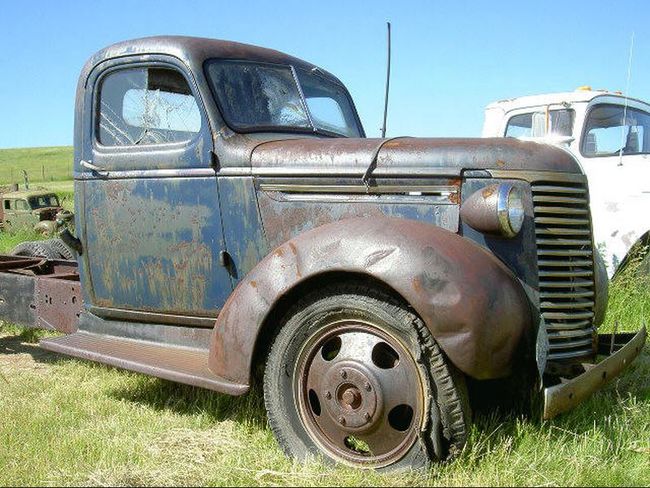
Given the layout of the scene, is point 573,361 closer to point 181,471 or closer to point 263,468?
point 263,468

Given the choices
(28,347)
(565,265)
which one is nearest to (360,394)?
(565,265)

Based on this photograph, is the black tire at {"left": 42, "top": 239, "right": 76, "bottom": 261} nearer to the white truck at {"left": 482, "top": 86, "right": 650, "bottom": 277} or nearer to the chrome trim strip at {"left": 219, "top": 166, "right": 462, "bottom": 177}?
the chrome trim strip at {"left": 219, "top": 166, "right": 462, "bottom": 177}

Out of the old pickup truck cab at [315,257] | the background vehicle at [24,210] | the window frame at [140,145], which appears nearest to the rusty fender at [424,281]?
the old pickup truck cab at [315,257]

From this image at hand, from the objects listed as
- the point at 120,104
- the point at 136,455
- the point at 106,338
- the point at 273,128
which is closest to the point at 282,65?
the point at 273,128

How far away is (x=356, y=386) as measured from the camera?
2734 millimetres

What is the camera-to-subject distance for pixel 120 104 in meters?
A: 3.85

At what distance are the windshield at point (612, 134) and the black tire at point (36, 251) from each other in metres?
5.07

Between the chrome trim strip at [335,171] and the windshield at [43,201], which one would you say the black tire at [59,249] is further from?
the windshield at [43,201]

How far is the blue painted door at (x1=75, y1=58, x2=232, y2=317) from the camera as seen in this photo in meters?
3.48

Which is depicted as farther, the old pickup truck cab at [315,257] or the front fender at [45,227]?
the front fender at [45,227]

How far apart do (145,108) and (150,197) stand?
52cm

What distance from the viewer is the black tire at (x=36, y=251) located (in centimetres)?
610

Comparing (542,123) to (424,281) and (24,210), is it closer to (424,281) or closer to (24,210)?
(424,281)

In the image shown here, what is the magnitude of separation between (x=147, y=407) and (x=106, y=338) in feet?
1.46
